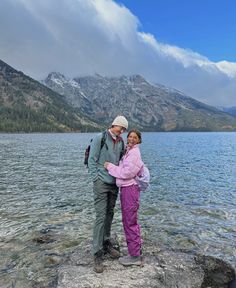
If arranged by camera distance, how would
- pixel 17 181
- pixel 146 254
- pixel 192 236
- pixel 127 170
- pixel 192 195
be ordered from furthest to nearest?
pixel 17 181
pixel 192 195
pixel 192 236
pixel 146 254
pixel 127 170

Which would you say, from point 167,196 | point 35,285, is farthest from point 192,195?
point 35,285

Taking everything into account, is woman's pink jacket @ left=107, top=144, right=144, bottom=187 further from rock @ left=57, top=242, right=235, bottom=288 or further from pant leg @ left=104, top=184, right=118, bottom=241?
rock @ left=57, top=242, right=235, bottom=288

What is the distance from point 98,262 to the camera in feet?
35.4

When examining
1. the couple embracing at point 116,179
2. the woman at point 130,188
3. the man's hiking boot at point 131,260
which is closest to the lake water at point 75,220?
the man's hiking boot at point 131,260

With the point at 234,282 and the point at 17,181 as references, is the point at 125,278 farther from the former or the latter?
the point at 17,181

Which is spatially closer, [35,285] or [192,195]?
[35,285]

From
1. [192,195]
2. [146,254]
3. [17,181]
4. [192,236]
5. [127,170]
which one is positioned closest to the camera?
[127,170]

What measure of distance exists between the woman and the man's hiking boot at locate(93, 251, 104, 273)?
27.9 inches

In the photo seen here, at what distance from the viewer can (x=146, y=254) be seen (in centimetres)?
1194

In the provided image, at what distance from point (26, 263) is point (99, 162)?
5626mm

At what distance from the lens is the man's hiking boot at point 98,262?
10.4m

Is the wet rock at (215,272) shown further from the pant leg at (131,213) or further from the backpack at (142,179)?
the backpack at (142,179)

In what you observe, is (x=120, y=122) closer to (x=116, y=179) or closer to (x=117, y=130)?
(x=117, y=130)

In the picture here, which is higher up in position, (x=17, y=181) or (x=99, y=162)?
(x=99, y=162)
